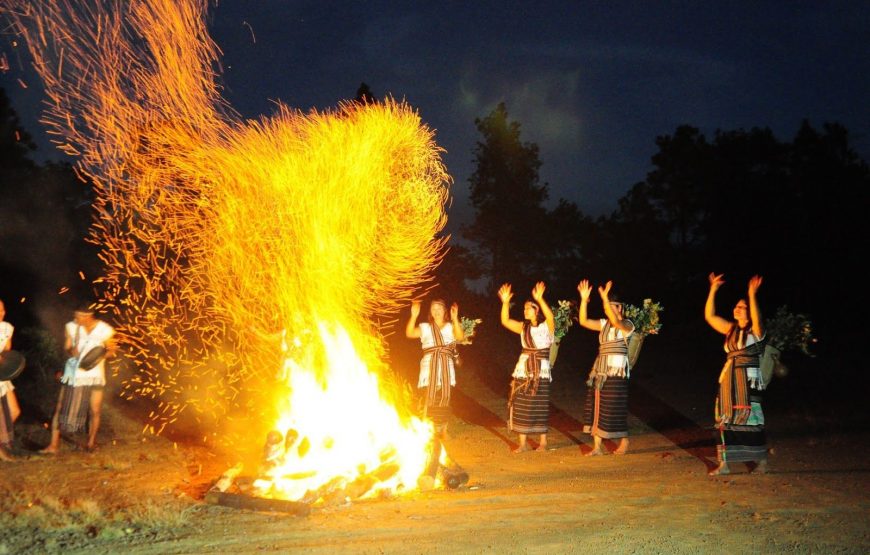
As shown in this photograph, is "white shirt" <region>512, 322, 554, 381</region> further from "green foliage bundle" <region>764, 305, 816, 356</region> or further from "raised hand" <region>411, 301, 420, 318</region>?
"green foliage bundle" <region>764, 305, 816, 356</region>

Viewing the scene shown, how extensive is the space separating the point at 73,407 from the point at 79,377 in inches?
14.9

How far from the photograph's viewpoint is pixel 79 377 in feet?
32.6

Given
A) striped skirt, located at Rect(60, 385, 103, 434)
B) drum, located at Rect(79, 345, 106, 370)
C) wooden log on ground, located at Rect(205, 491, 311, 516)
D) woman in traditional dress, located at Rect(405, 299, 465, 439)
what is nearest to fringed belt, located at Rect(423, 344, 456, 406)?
woman in traditional dress, located at Rect(405, 299, 465, 439)

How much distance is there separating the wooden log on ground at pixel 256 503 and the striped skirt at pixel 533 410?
4.19m

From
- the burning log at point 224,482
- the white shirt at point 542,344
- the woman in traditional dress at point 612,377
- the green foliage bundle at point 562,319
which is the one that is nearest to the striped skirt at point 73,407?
the burning log at point 224,482

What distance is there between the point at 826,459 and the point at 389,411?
5.56 metres

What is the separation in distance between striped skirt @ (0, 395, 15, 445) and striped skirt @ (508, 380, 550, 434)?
20.3ft

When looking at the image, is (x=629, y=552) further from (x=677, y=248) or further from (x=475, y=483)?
(x=677, y=248)

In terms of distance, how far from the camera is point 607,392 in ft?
33.6

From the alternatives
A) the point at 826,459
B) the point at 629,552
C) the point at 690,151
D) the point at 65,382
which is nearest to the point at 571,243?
the point at 690,151

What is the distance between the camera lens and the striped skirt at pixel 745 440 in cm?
902

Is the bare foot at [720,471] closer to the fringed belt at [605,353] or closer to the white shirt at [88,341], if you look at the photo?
the fringed belt at [605,353]

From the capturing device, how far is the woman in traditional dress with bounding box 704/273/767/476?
896cm

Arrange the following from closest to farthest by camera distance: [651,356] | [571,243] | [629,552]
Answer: [629,552] → [651,356] → [571,243]
